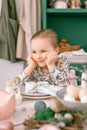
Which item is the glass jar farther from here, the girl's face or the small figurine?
the girl's face

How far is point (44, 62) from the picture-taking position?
1.67 metres

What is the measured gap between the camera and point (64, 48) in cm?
255

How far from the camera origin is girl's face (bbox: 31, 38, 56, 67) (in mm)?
1612

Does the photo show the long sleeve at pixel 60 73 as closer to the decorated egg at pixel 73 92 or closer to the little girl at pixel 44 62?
the little girl at pixel 44 62

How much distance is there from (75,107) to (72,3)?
5.90 feet

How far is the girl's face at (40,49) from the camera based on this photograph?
161 centimetres

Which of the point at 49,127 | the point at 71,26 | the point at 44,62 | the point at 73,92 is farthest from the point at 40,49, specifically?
the point at 71,26

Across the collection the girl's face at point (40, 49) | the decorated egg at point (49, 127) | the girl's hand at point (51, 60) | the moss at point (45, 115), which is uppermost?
the decorated egg at point (49, 127)

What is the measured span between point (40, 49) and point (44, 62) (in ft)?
0.33

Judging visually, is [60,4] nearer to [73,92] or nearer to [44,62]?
[44,62]

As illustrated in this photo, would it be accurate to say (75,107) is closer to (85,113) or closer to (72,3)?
(85,113)

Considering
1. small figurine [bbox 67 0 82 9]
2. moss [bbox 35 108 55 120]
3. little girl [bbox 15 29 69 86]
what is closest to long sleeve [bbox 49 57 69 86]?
little girl [bbox 15 29 69 86]

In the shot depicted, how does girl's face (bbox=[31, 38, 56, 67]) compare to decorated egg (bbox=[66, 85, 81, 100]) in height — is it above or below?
below

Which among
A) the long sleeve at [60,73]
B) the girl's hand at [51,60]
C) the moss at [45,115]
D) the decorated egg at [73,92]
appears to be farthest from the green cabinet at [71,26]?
the moss at [45,115]
